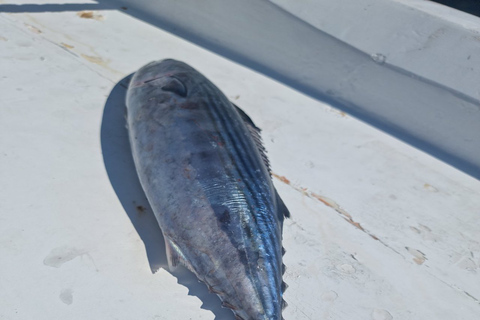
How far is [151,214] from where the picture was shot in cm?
183

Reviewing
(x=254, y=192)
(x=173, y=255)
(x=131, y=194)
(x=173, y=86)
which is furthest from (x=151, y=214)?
(x=173, y=86)

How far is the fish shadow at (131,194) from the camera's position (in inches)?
63.7

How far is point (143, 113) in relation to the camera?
6.61 ft

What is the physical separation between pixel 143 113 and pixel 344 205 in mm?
938

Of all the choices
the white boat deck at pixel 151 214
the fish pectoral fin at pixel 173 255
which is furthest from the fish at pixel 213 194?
Answer: the white boat deck at pixel 151 214

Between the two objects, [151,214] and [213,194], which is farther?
[151,214]

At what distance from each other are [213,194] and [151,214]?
331 mm

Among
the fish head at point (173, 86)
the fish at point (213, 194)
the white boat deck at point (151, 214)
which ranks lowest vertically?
the white boat deck at point (151, 214)

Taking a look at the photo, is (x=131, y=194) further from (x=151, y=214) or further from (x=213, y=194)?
(x=213, y=194)

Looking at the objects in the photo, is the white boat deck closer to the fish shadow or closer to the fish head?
the fish shadow

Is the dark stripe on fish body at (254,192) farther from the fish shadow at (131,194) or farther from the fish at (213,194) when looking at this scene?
the fish shadow at (131,194)

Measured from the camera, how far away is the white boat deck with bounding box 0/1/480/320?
1.58 meters

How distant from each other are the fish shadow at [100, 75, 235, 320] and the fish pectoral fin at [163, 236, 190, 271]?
66mm

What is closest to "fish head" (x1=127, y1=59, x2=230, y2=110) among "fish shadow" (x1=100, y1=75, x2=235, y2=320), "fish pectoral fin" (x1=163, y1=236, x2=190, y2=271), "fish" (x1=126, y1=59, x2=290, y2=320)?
"fish" (x1=126, y1=59, x2=290, y2=320)
